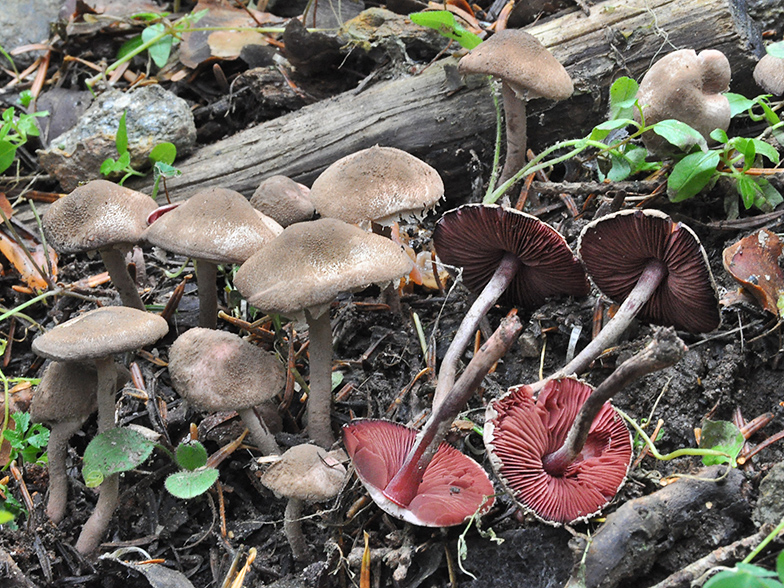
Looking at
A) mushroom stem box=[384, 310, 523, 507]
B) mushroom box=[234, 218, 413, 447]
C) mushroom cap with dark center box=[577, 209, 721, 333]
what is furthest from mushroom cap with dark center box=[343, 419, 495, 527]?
mushroom cap with dark center box=[577, 209, 721, 333]

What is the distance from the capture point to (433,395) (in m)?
2.67

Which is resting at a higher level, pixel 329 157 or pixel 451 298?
pixel 329 157

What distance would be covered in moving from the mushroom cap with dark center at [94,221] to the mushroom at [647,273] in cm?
185

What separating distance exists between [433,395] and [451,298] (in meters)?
0.62

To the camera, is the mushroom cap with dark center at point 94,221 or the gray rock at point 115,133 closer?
the mushroom cap with dark center at point 94,221

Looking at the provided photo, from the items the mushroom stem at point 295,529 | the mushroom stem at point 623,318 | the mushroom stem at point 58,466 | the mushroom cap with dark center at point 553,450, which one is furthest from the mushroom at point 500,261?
the mushroom stem at point 58,466

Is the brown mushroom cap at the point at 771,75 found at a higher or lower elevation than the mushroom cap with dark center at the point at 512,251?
higher

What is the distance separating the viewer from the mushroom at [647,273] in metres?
2.25

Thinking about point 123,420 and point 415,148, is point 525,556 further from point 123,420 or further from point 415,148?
point 415,148

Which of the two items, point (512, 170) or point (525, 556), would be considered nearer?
point (525, 556)

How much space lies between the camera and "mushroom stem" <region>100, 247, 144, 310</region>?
299cm

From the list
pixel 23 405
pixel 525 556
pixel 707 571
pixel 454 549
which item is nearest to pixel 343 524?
pixel 454 549

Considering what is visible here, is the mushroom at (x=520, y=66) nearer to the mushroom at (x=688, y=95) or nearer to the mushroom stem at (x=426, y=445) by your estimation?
the mushroom at (x=688, y=95)

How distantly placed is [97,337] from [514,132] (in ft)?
7.37
